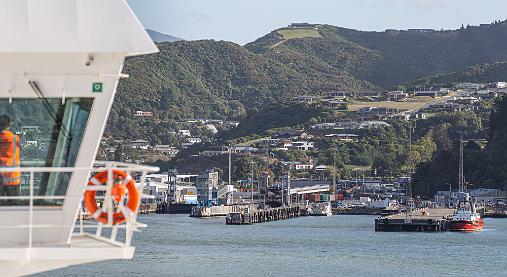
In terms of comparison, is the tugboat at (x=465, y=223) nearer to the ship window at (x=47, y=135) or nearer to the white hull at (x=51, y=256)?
the ship window at (x=47, y=135)

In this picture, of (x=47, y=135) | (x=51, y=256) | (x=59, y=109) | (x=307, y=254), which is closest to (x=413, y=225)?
(x=307, y=254)

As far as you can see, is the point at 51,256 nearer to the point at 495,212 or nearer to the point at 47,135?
the point at 47,135

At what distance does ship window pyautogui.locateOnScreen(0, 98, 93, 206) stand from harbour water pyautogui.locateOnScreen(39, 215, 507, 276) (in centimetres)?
5672

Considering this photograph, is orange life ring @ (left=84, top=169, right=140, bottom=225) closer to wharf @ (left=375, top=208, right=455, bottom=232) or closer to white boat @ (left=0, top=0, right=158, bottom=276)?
white boat @ (left=0, top=0, right=158, bottom=276)

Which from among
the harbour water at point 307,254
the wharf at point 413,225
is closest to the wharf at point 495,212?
the harbour water at point 307,254

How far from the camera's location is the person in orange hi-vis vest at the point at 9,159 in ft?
41.9

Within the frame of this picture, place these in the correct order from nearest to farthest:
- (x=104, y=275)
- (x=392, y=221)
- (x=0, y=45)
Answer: (x=0, y=45) → (x=104, y=275) → (x=392, y=221)

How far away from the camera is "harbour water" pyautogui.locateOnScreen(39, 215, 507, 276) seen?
77562mm

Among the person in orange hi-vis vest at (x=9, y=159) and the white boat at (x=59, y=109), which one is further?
the person in orange hi-vis vest at (x=9, y=159)

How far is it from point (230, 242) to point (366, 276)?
39.5m

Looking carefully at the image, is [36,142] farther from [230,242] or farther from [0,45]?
[230,242]

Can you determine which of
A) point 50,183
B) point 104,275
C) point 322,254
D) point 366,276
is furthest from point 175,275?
point 50,183

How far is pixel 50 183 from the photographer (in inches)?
512

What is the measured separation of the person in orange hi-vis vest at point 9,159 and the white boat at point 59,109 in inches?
2.2
